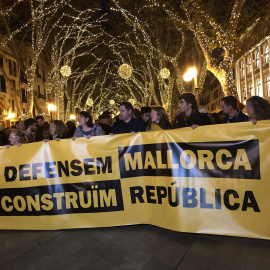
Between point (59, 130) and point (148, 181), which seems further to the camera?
point (59, 130)

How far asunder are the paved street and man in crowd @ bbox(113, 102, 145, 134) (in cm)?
163

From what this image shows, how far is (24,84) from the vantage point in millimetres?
47250

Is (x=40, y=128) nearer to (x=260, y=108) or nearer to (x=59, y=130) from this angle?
(x=59, y=130)

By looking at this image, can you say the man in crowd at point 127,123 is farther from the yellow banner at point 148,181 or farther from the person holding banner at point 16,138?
the person holding banner at point 16,138

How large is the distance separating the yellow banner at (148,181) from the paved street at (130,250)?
0.15m

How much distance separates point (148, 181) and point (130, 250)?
3.24ft

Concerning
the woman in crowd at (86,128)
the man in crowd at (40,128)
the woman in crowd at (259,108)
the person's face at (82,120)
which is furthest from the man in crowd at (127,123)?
the man in crowd at (40,128)

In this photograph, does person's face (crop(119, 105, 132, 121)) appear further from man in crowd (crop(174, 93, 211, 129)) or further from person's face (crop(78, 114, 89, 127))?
man in crowd (crop(174, 93, 211, 129))

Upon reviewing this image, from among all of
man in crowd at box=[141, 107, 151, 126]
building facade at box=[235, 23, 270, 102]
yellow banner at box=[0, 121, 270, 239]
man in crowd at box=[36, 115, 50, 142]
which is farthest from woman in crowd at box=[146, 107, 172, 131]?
building facade at box=[235, 23, 270, 102]

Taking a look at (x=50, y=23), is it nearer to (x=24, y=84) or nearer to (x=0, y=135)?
(x=0, y=135)

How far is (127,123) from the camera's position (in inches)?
221

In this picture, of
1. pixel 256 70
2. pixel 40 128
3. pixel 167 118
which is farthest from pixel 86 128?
pixel 256 70

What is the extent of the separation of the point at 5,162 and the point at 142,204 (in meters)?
2.28

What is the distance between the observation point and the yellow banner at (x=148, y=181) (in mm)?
4035
